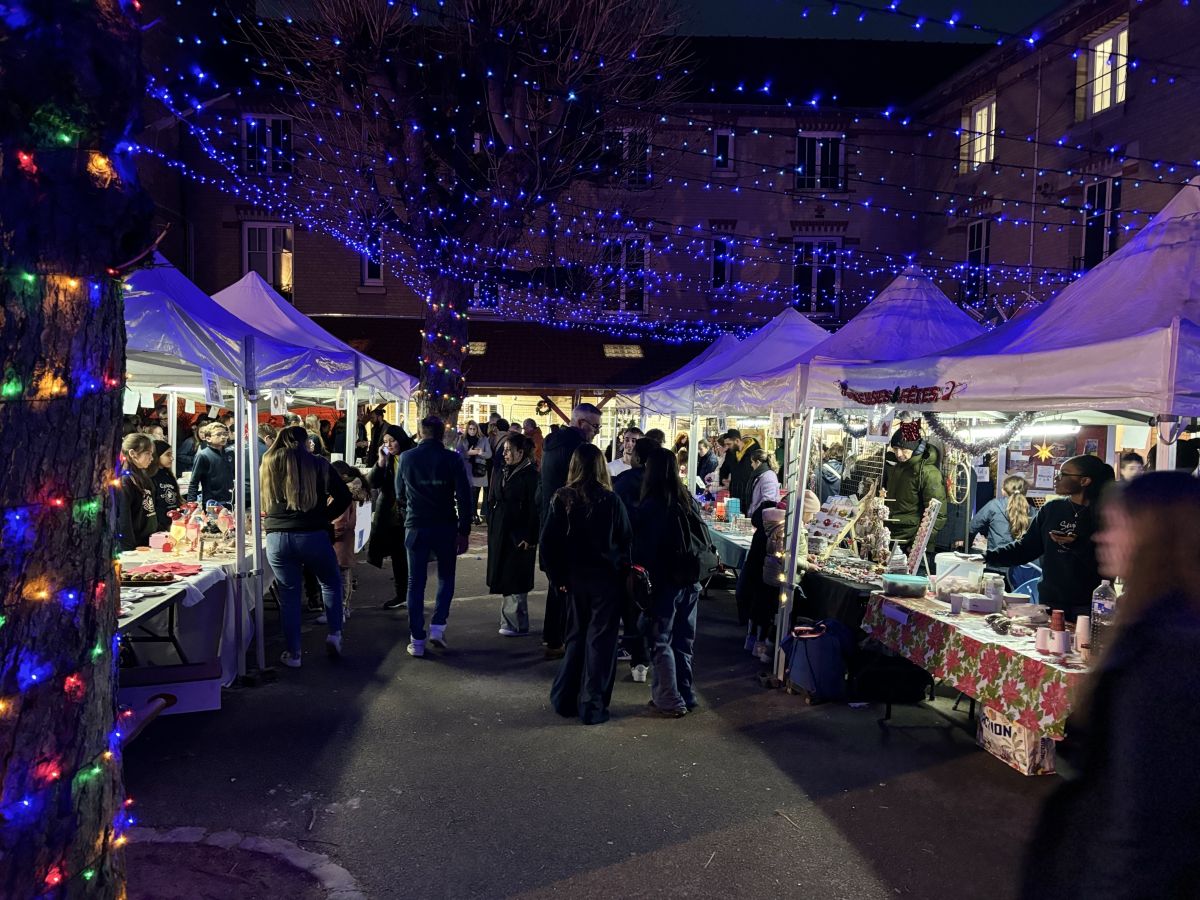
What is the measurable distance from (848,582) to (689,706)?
1.62 m

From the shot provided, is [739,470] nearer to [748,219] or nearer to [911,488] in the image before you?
[911,488]

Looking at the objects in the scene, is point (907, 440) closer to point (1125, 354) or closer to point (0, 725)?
point (1125, 354)

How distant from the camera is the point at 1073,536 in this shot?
507 cm

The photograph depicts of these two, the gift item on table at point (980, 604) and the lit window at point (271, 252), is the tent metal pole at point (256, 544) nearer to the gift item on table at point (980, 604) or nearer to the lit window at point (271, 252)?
the gift item on table at point (980, 604)

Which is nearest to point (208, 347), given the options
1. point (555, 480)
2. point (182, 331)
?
point (182, 331)

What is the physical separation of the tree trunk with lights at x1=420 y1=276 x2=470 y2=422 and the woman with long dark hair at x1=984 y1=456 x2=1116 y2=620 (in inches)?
434

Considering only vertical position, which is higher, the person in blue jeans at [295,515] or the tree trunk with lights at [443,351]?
the tree trunk with lights at [443,351]

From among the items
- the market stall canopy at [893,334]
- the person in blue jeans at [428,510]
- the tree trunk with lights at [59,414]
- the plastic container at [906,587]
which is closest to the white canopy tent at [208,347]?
the person in blue jeans at [428,510]

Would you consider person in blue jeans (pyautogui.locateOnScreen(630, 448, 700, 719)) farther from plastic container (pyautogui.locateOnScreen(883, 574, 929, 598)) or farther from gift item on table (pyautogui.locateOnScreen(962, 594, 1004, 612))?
gift item on table (pyautogui.locateOnScreen(962, 594, 1004, 612))

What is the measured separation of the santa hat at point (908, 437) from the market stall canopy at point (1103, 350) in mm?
3025

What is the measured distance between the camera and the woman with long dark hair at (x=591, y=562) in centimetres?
554

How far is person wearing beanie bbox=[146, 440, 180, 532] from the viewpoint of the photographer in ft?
23.6

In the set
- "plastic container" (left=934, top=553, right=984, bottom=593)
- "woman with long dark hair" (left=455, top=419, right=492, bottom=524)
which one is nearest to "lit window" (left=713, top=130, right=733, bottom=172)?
"woman with long dark hair" (left=455, top=419, right=492, bottom=524)

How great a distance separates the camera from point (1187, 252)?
471 centimetres
